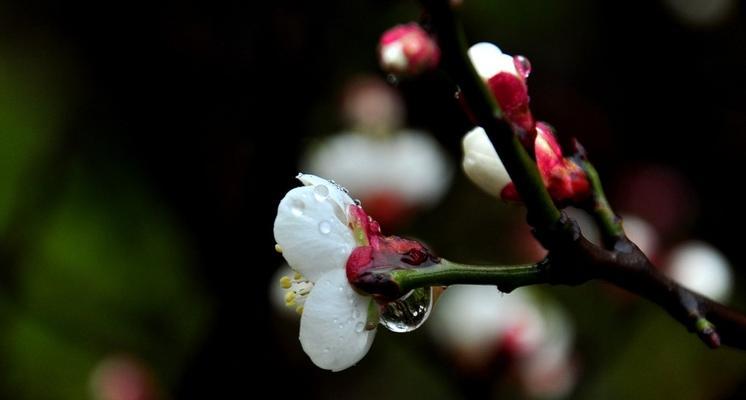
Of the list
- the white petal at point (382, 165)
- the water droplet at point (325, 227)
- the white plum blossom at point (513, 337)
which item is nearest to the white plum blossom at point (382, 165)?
the white petal at point (382, 165)

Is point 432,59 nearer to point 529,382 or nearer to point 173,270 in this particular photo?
point 529,382

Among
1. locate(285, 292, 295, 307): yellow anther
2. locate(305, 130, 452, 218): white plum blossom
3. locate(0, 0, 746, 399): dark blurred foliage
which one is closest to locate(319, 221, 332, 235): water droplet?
locate(285, 292, 295, 307): yellow anther

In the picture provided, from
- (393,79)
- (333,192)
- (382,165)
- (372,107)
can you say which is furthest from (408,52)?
(372,107)

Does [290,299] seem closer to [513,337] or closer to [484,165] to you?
[484,165]

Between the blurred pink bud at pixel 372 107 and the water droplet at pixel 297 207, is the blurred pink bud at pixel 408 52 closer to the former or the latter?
the water droplet at pixel 297 207

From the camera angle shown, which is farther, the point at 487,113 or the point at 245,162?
the point at 245,162

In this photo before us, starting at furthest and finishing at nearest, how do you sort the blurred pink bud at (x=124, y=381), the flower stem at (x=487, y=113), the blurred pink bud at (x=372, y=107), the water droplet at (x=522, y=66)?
the blurred pink bud at (x=372, y=107) < the blurred pink bud at (x=124, y=381) < the water droplet at (x=522, y=66) < the flower stem at (x=487, y=113)

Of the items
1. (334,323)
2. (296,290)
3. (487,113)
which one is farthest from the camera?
(296,290)
